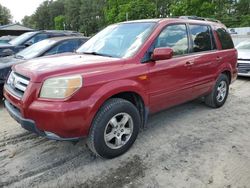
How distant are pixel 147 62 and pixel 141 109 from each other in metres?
0.69

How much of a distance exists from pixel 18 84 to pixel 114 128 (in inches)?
53.2

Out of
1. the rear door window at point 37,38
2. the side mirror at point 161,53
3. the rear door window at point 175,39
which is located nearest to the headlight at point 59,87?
the side mirror at point 161,53

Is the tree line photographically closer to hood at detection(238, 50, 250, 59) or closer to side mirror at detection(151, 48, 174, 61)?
hood at detection(238, 50, 250, 59)

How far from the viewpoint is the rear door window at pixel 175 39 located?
3986 millimetres

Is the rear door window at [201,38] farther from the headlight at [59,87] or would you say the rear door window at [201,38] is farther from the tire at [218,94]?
the headlight at [59,87]

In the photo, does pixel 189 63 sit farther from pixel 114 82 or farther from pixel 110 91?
pixel 110 91

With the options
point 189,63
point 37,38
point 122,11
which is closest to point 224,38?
point 189,63

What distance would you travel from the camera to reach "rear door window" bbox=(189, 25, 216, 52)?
4652 mm

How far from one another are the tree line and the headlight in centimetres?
3602

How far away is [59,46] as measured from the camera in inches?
264

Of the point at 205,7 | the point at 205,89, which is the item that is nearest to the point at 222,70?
the point at 205,89

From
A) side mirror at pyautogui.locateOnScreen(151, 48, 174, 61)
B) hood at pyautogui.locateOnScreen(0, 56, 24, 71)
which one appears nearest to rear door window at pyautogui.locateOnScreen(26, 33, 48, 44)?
hood at pyautogui.locateOnScreen(0, 56, 24, 71)

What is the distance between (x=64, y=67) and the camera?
3.14 meters

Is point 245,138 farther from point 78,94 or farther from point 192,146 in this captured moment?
point 78,94
